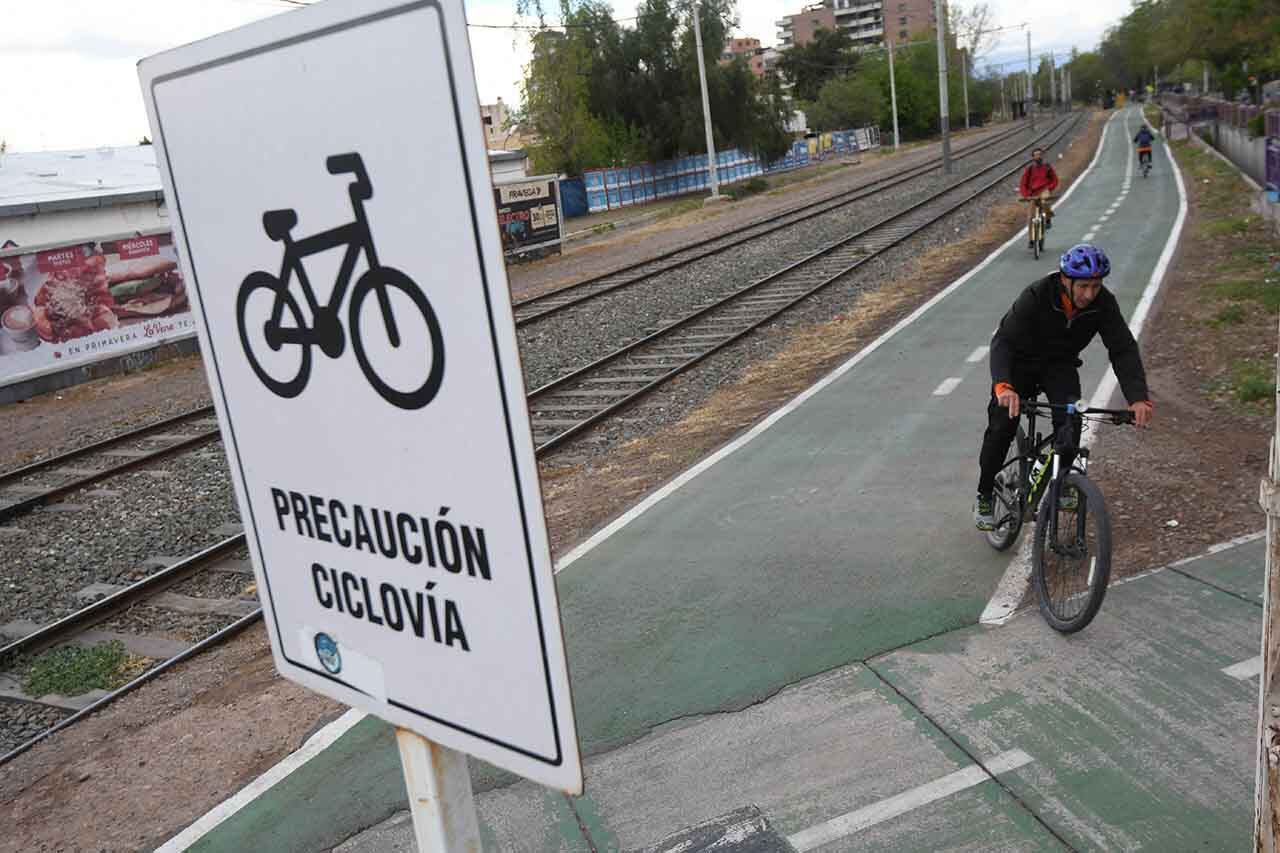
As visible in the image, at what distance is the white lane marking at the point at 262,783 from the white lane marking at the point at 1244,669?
404 centimetres

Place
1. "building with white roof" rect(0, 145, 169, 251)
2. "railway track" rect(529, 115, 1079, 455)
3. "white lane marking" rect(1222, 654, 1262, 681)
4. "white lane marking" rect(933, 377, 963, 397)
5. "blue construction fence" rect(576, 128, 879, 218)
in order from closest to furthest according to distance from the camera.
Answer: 1. "white lane marking" rect(1222, 654, 1262, 681)
2. "white lane marking" rect(933, 377, 963, 397)
3. "railway track" rect(529, 115, 1079, 455)
4. "building with white roof" rect(0, 145, 169, 251)
5. "blue construction fence" rect(576, 128, 879, 218)

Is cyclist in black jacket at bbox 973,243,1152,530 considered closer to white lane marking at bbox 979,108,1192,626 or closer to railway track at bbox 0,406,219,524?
white lane marking at bbox 979,108,1192,626

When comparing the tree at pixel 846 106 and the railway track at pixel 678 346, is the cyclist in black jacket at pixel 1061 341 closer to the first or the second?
the railway track at pixel 678 346

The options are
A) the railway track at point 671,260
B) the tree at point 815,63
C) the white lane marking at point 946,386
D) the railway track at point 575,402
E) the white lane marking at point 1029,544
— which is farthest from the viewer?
the tree at point 815,63

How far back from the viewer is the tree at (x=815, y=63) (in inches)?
4392

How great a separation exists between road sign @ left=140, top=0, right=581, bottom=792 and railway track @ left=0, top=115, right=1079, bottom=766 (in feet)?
8.71

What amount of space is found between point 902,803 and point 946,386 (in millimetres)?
7645

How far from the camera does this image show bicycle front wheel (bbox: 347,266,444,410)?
54.7 inches

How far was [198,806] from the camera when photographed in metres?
5.28

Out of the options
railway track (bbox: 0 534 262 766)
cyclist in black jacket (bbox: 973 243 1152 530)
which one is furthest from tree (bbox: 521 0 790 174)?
cyclist in black jacket (bbox: 973 243 1152 530)

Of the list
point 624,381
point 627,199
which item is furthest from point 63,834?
point 627,199

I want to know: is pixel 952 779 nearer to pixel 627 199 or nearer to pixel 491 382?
pixel 491 382

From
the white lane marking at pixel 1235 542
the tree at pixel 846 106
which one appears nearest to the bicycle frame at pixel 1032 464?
the white lane marking at pixel 1235 542

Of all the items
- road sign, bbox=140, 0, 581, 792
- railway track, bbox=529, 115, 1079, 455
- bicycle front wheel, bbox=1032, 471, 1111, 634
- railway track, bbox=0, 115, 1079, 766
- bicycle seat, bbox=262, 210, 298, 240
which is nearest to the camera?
road sign, bbox=140, 0, 581, 792
